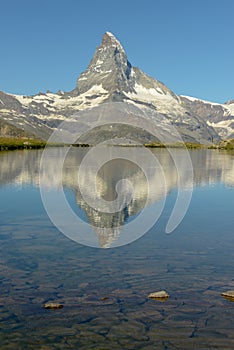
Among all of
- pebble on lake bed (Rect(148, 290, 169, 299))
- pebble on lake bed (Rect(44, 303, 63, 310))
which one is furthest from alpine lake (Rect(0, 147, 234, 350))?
pebble on lake bed (Rect(148, 290, 169, 299))

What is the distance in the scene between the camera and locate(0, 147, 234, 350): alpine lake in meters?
18.2

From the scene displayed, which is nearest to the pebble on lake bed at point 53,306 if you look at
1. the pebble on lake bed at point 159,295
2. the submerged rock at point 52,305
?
the submerged rock at point 52,305

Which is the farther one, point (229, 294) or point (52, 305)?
point (229, 294)

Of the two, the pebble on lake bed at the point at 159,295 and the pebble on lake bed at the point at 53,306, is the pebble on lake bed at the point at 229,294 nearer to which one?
the pebble on lake bed at the point at 159,295

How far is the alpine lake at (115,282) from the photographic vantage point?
18.2 m

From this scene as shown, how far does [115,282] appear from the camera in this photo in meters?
24.6

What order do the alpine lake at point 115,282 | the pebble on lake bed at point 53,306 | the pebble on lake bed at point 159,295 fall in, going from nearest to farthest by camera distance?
the alpine lake at point 115,282
the pebble on lake bed at point 53,306
the pebble on lake bed at point 159,295

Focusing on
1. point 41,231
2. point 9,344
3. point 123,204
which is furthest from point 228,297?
point 123,204

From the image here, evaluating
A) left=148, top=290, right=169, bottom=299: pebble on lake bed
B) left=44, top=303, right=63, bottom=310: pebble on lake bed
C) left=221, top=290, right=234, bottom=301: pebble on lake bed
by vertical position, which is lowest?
left=44, top=303, right=63, bottom=310: pebble on lake bed

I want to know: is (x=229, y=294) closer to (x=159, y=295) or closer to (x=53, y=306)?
(x=159, y=295)

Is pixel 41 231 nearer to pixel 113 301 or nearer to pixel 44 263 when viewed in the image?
pixel 44 263

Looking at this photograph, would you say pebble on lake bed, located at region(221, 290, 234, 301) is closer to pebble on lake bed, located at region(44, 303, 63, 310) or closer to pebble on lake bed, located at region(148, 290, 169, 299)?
pebble on lake bed, located at region(148, 290, 169, 299)

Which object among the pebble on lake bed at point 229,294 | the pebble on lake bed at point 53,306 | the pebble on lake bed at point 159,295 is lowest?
the pebble on lake bed at point 53,306

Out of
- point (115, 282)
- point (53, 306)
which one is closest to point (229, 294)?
point (115, 282)
